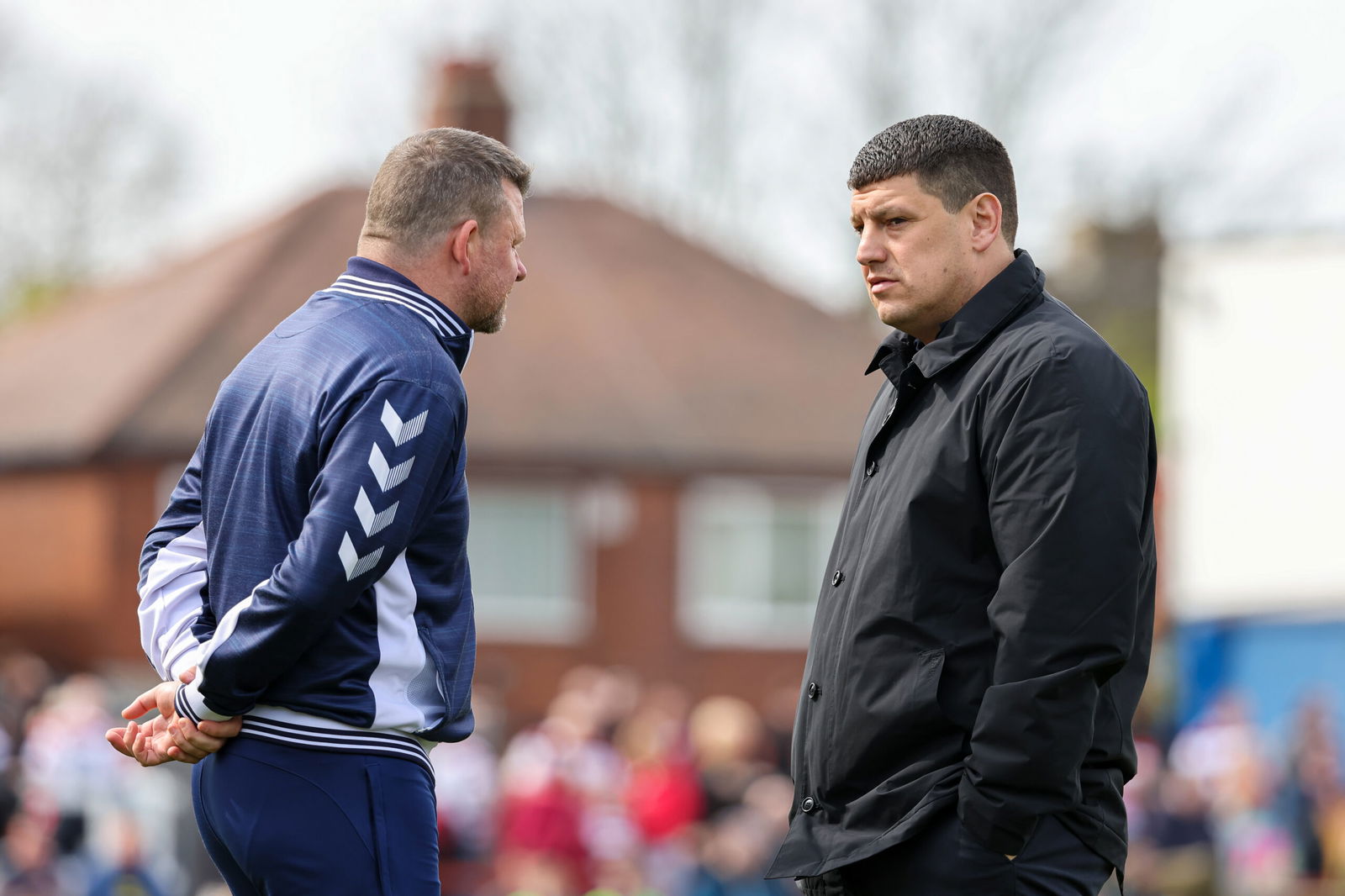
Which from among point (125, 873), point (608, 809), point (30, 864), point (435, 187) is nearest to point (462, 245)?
point (435, 187)

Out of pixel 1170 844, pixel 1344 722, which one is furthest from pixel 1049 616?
pixel 1344 722

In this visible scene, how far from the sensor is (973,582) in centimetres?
336

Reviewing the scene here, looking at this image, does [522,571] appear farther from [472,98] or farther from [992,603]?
[992,603]

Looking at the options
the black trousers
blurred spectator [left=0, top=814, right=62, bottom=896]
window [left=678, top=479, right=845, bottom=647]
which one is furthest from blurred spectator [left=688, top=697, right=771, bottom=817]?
the black trousers

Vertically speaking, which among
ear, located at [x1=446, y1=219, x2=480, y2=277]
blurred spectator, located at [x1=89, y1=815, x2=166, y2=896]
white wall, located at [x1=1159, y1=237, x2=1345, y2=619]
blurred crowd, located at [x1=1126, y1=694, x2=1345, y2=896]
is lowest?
blurred crowd, located at [x1=1126, y1=694, x2=1345, y2=896]

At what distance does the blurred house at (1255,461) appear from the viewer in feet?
74.1

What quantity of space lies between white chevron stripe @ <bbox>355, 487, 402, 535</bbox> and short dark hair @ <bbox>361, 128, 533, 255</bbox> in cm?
60

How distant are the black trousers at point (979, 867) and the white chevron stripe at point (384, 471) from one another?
3.79ft

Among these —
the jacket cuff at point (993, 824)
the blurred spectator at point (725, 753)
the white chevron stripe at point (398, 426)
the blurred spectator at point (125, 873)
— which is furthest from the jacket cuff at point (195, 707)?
the blurred spectator at point (725, 753)

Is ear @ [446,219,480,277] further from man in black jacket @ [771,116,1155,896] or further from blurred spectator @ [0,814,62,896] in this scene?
blurred spectator @ [0,814,62,896]

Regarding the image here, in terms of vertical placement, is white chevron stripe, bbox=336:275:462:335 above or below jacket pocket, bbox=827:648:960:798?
above

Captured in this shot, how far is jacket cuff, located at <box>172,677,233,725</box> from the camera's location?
3.26m

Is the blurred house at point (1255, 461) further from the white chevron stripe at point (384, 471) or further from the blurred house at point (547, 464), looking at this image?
the white chevron stripe at point (384, 471)

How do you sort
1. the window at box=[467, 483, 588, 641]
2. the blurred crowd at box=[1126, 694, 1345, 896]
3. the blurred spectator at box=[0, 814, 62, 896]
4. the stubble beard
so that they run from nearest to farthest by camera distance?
the stubble beard < the blurred spectator at box=[0, 814, 62, 896] < the blurred crowd at box=[1126, 694, 1345, 896] < the window at box=[467, 483, 588, 641]
